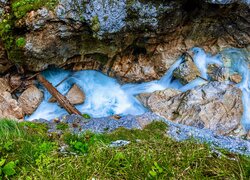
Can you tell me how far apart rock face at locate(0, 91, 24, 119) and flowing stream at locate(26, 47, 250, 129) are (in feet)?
1.92

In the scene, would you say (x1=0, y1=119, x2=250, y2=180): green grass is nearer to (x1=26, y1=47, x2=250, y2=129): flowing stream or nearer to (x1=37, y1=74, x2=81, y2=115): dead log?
(x1=37, y1=74, x2=81, y2=115): dead log

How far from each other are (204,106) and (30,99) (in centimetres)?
656

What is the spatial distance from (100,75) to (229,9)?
562 centimetres

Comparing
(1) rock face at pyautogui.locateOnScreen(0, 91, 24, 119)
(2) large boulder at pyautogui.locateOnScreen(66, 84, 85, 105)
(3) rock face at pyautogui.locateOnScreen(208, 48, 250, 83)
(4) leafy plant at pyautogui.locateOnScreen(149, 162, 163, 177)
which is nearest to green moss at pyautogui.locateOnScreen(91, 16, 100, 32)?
(2) large boulder at pyautogui.locateOnScreen(66, 84, 85, 105)

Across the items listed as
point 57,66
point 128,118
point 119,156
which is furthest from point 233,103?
point 119,156

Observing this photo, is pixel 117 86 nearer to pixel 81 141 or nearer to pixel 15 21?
pixel 15 21

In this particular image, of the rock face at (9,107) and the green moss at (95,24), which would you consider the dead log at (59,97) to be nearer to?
the rock face at (9,107)

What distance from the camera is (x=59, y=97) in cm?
1105

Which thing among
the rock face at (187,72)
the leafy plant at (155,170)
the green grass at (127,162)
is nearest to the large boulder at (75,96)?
the rock face at (187,72)

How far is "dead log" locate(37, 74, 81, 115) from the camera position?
35.4 ft

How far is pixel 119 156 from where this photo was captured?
4.45 meters

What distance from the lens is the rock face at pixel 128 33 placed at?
9.86 metres

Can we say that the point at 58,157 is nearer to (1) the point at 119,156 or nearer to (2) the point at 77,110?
(1) the point at 119,156

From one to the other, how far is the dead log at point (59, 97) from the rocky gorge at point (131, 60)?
38 centimetres
